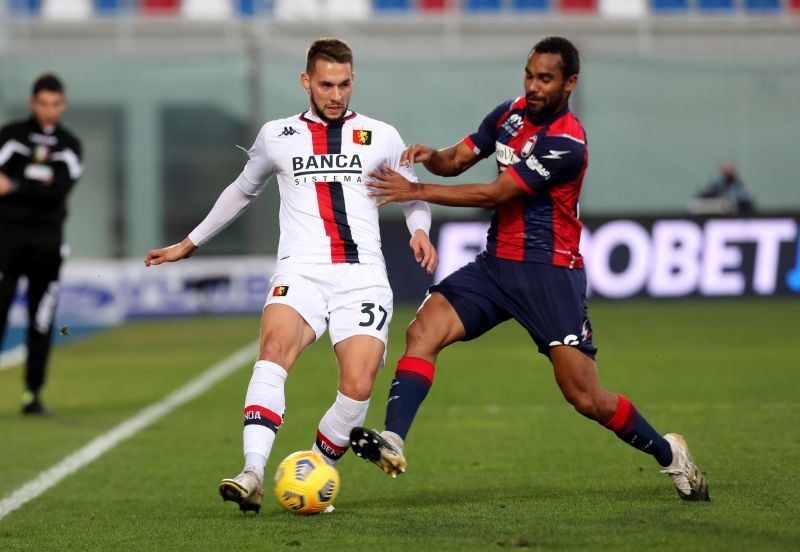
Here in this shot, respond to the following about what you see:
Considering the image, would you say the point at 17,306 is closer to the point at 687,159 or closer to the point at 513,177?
the point at 687,159

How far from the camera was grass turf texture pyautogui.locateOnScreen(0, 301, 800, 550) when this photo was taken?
5.52 metres

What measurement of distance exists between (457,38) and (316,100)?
1943 centimetres

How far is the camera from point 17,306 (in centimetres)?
2053

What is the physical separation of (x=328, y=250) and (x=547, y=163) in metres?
1.00

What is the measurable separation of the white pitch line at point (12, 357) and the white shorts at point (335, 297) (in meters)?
9.35

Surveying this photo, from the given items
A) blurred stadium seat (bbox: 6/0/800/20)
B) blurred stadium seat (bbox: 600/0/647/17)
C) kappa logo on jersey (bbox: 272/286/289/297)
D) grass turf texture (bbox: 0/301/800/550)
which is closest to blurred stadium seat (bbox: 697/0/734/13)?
blurred stadium seat (bbox: 6/0/800/20)

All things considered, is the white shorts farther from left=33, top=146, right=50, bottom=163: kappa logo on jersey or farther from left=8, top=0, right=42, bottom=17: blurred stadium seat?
left=8, top=0, right=42, bottom=17: blurred stadium seat

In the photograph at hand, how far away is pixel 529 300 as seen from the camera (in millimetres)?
6246

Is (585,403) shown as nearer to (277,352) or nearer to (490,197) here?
(490,197)

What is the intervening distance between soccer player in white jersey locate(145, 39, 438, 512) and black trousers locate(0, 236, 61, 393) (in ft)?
15.3

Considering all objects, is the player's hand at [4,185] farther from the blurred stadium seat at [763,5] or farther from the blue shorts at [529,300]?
the blurred stadium seat at [763,5]

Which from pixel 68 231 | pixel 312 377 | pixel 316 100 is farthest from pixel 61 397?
pixel 68 231

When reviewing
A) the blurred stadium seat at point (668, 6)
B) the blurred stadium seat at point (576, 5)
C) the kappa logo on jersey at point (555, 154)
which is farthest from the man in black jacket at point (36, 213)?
the blurred stadium seat at point (576, 5)

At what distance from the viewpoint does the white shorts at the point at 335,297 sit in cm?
612
